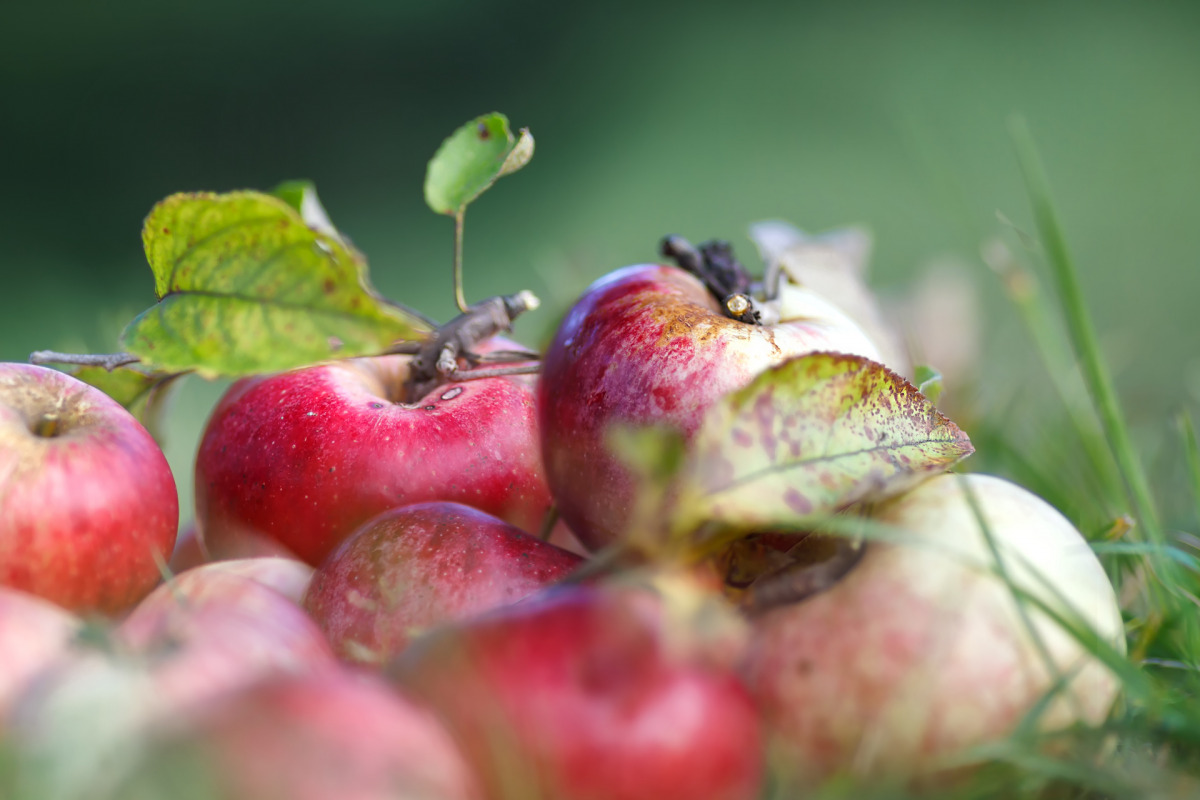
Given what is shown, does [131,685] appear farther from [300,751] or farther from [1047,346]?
[1047,346]

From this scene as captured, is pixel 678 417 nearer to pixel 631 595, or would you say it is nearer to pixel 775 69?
pixel 631 595

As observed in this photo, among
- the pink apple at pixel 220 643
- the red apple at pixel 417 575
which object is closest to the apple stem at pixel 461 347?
the red apple at pixel 417 575

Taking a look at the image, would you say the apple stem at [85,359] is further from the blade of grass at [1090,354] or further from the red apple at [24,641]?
the blade of grass at [1090,354]

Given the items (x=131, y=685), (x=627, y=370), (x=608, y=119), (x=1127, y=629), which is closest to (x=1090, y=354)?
(x=1127, y=629)

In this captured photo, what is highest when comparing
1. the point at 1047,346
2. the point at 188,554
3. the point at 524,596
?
the point at 1047,346

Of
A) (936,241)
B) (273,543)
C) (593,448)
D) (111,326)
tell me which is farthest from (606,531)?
(936,241)

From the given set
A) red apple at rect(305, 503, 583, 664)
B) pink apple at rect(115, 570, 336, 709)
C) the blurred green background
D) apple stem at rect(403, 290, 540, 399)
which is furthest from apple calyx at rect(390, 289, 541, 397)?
the blurred green background

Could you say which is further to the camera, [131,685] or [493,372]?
[493,372]

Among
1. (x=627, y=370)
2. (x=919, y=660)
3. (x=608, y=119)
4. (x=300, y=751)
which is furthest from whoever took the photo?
(x=608, y=119)
